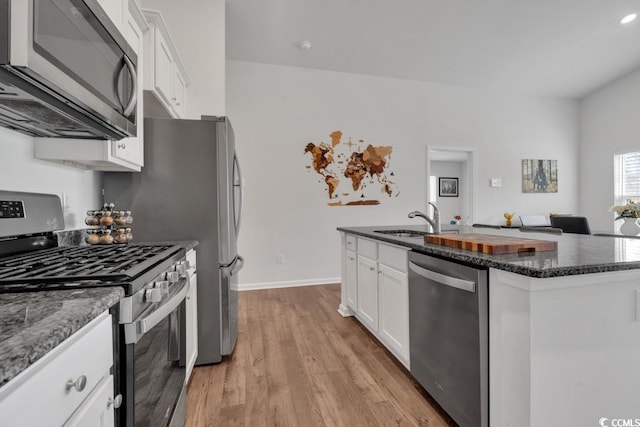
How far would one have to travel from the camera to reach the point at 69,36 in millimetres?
970

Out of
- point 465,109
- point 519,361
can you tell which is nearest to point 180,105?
point 519,361

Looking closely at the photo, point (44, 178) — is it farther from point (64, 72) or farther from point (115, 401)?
point (115, 401)

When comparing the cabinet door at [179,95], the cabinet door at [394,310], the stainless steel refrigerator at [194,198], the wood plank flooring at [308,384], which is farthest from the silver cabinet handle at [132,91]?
the cabinet door at [394,310]

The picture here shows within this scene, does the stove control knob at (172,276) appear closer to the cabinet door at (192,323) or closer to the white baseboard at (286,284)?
the cabinet door at (192,323)

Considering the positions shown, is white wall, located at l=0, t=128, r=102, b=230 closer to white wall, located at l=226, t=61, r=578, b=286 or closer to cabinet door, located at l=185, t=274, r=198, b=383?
cabinet door, located at l=185, t=274, r=198, b=383

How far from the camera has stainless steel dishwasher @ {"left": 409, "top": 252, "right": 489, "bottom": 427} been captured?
1229 mm

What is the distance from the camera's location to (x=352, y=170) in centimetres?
443

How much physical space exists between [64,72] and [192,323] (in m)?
1.43

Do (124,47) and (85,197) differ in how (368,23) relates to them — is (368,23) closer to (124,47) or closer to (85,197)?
(124,47)

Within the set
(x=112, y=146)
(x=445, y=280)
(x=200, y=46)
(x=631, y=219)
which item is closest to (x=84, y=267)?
(x=112, y=146)

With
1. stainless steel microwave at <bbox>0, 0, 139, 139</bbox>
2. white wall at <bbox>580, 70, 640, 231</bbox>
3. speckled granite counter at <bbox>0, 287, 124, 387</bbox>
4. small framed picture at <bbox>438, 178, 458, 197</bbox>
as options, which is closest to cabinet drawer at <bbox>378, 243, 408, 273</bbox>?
speckled granite counter at <bbox>0, 287, 124, 387</bbox>

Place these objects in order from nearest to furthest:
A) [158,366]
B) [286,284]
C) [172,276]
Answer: [158,366] → [172,276] → [286,284]

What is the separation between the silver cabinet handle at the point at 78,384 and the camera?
61 centimetres

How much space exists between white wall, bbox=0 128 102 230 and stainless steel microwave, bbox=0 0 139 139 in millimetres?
79
